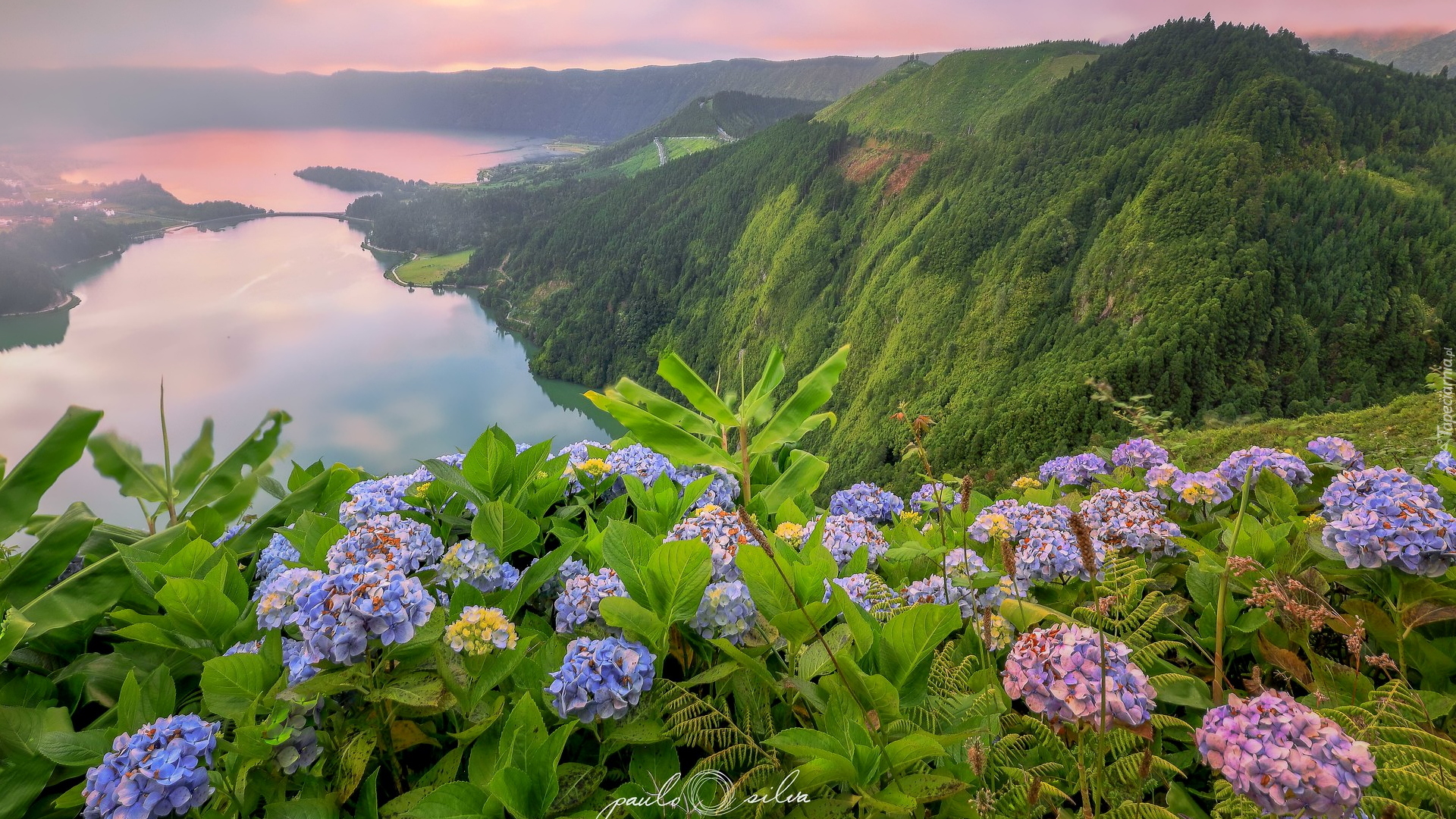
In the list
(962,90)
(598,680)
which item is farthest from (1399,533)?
(962,90)

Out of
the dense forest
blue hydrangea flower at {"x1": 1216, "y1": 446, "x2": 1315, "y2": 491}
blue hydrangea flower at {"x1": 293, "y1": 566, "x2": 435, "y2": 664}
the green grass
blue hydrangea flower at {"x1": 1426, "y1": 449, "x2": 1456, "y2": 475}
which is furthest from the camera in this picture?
the dense forest

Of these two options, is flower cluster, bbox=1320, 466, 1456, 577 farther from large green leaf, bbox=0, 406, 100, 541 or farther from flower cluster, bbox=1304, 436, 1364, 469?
large green leaf, bbox=0, 406, 100, 541

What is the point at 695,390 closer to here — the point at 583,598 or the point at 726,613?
the point at 583,598

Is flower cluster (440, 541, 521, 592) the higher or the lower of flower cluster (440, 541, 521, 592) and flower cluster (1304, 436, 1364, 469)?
the higher

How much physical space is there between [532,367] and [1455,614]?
102832 millimetres

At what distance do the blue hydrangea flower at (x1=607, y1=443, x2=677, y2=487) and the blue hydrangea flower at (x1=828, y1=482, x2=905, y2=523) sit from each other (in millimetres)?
811

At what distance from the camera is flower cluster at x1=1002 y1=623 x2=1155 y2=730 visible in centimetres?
112

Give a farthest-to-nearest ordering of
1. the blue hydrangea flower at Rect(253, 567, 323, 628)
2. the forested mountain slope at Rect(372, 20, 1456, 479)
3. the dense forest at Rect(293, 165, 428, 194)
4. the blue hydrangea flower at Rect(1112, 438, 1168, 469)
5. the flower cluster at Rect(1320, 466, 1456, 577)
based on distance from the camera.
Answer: the dense forest at Rect(293, 165, 428, 194) < the forested mountain slope at Rect(372, 20, 1456, 479) < the blue hydrangea flower at Rect(1112, 438, 1168, 469) < the flower cluster at Rect(1320, 466, 1456, 577) < the blue hydrangea flower at Rect(253, 567, 323, 628)

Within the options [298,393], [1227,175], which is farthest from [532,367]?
[1227,175]

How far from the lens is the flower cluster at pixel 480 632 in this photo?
1.18 meters

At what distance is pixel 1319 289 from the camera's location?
6631cm

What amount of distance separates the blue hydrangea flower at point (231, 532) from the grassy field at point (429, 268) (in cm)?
12606

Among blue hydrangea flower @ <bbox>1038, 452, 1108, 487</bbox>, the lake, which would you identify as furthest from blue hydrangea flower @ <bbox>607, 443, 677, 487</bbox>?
the lake

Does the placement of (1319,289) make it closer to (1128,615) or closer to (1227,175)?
(1227,175)
